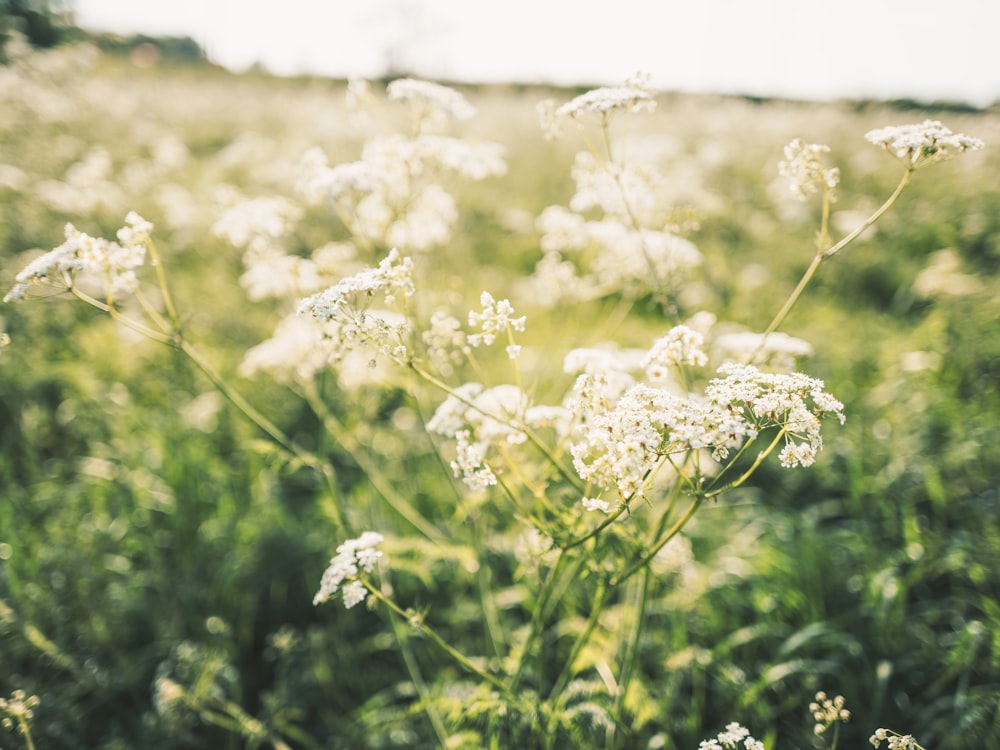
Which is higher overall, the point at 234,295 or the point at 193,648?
the point at 234,295

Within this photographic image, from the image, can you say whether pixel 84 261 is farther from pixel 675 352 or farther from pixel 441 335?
pixel 675 352

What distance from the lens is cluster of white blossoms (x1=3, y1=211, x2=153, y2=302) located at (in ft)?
8.72

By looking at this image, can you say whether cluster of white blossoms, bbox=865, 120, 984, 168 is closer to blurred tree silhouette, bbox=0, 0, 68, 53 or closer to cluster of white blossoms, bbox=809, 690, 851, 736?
cluster of white blossoms, bbox=809, 690, 851, 736

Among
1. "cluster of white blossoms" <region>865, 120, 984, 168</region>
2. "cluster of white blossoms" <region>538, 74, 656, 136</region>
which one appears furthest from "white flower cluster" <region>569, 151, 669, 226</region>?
"cluster of white blossoms" <region>865, 120, 984, 168</region>

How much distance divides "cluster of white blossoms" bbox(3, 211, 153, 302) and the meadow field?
0.06ft

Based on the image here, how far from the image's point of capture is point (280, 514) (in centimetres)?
516

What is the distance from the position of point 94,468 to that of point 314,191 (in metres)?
3.68

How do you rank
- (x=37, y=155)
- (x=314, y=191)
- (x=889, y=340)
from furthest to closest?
(x=37, y=155), (x=889, y=340), (x=314, y=191)

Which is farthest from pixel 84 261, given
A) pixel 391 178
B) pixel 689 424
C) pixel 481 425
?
pixel 689 424

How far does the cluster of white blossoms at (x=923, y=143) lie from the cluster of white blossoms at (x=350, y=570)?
274 centimetres

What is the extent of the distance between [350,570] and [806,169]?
2654 mm

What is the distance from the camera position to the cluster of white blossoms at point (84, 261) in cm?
266

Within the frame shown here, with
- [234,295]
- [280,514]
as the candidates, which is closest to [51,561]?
[280,514]

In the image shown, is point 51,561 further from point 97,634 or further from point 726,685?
point 726,685
